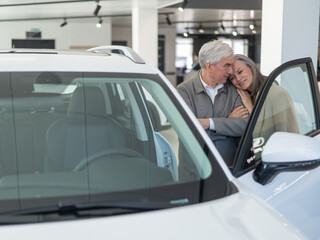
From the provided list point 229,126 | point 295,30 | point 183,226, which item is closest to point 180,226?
point 183,226

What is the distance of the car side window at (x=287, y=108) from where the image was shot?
2.61 metres

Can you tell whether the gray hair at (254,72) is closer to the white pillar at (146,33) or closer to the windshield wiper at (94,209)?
the windshield wiper at (94,209)

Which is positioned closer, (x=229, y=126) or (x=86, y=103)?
(x=86, y=103)

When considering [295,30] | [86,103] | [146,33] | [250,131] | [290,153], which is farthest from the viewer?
[146,33]

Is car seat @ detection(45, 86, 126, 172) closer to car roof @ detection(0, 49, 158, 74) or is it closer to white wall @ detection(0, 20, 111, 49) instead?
car roof @ detection(0, 49, 158, 74)

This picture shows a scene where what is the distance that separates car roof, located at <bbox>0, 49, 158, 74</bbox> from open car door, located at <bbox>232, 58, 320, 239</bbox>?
1.85 feet

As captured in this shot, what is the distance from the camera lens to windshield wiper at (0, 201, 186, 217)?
1565 millimetres

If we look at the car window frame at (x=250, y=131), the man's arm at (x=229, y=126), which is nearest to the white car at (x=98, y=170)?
the car window frame at (x=250, y=131)

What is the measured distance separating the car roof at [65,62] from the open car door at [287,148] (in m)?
0.56

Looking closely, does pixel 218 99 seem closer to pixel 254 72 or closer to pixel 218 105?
pixel 218 105

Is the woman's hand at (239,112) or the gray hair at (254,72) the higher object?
the gray hair at (254,72)

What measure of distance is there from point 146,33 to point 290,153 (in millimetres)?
12191

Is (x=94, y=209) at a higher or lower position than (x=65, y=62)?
lower

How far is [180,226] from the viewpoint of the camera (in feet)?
4.99
